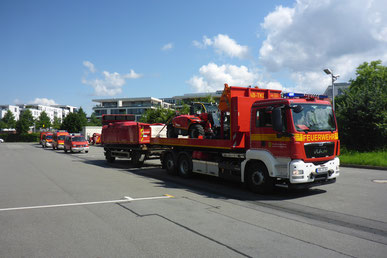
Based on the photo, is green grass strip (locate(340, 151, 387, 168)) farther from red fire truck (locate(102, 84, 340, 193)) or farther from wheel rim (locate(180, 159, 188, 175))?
wheel rim (locate(180, 159, 188, 175))

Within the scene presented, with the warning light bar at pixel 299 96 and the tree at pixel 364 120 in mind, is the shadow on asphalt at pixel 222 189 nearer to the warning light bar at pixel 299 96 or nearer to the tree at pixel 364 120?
the warning light bar at pixel 299 96

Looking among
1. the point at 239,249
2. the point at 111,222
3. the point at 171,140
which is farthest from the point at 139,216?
the point at 171,140

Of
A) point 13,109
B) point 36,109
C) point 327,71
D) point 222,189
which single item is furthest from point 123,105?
point 222,189

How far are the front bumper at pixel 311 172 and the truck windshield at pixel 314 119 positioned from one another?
895 mm

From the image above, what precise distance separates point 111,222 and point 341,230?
413cm

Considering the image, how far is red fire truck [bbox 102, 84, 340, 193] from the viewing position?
7.69 m

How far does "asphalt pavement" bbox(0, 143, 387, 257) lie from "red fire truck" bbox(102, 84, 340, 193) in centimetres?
59

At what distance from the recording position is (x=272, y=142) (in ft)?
26.5

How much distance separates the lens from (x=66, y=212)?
21.5ft

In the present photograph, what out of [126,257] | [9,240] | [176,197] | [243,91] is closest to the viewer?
[126,257]

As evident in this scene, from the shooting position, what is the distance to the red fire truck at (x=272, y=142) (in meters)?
7.69

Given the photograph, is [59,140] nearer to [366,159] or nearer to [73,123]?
[366,159]

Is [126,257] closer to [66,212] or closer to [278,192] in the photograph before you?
[66,212]

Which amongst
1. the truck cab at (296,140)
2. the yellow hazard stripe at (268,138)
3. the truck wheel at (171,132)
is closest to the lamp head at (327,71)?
the truck wheel at (171,132)
